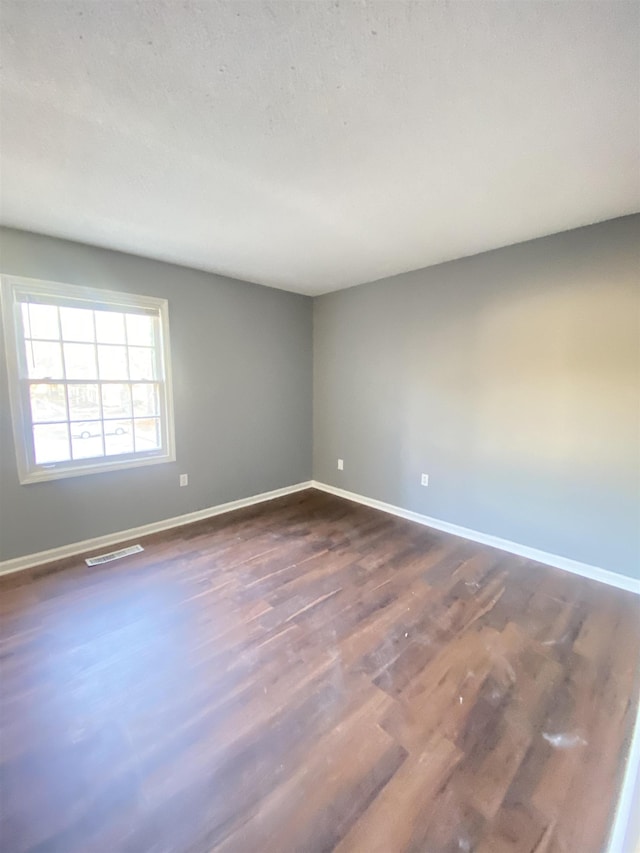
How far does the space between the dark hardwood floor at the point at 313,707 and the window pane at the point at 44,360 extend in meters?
1.46

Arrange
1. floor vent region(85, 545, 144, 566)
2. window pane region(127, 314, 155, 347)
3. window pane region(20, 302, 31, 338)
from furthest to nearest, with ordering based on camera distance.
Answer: window pane region(127, 314, 155, 347) < floor vent region(85, 545, 144, 566) < window pane region(20, 302, 31, 338)

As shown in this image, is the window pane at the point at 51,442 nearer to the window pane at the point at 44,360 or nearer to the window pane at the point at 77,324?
the window pane at the point at 44,360

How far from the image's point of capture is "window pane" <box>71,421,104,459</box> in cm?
280

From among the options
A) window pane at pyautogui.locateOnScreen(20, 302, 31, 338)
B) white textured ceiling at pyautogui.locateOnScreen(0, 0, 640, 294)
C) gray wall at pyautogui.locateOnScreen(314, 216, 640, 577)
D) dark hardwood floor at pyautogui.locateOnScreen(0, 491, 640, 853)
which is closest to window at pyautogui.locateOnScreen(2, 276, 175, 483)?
window pane at pyautogui.locateOnScreen(20, 302, 31, 338)

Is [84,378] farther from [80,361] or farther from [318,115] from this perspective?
[318,115]

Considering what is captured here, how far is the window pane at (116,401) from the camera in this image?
2.95 m

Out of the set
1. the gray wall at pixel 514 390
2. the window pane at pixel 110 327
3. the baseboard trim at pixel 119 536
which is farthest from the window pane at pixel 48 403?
the gray wall at pixel 514 390

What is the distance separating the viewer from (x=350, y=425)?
412 cm

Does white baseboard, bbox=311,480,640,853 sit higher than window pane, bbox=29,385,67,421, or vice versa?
window pane, bbox=29,385,67,421

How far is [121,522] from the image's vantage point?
3045 millimetres

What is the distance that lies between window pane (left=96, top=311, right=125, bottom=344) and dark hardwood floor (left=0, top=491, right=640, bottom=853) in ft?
5.99

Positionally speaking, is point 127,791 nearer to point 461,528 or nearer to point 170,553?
point 170,553

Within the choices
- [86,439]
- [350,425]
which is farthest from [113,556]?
[350,425]

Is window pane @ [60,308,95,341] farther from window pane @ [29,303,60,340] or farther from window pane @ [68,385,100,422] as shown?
window pane @ [68,385,100,422]
